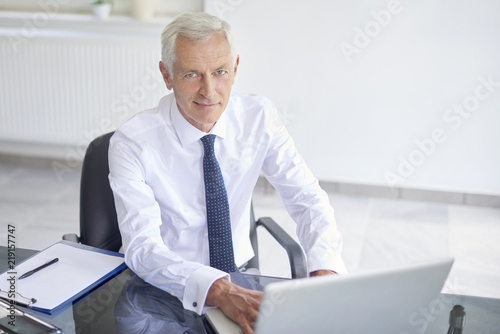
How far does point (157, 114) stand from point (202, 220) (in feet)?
1.16

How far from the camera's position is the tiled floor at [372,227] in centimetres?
335

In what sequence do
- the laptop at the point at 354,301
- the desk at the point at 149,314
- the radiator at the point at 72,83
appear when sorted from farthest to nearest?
1. the radiator at the point at 72,83
2. the desk at the point at 149,314
3. the laptop at the point at 354,301

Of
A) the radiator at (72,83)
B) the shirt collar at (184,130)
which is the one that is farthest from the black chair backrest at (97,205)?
the radiator at (72,83)

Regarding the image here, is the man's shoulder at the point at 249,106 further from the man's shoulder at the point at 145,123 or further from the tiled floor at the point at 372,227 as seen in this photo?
the tiled floor at the point at 372,227

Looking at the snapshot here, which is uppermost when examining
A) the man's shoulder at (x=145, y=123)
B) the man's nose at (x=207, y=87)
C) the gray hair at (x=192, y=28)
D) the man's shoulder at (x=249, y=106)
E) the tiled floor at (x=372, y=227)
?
the gray hair at (x=192, y=28)

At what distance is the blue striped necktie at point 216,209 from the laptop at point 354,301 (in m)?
0.78

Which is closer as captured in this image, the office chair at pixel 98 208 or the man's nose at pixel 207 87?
the man's nose at pixel 207 87

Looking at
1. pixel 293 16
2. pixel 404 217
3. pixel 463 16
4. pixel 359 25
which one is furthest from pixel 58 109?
pixel 463 16

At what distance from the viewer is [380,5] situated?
150 inches

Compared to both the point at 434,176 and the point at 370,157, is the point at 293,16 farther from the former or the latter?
the point at 434,176

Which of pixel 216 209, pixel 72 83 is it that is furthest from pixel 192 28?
pixel 72 83

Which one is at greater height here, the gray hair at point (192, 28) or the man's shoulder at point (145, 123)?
the gray hair at point (192, 28)

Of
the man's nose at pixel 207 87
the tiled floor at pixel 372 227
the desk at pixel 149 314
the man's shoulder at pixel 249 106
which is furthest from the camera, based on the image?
the tiled floor at pixel 372 227

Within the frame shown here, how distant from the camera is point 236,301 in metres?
1.38
